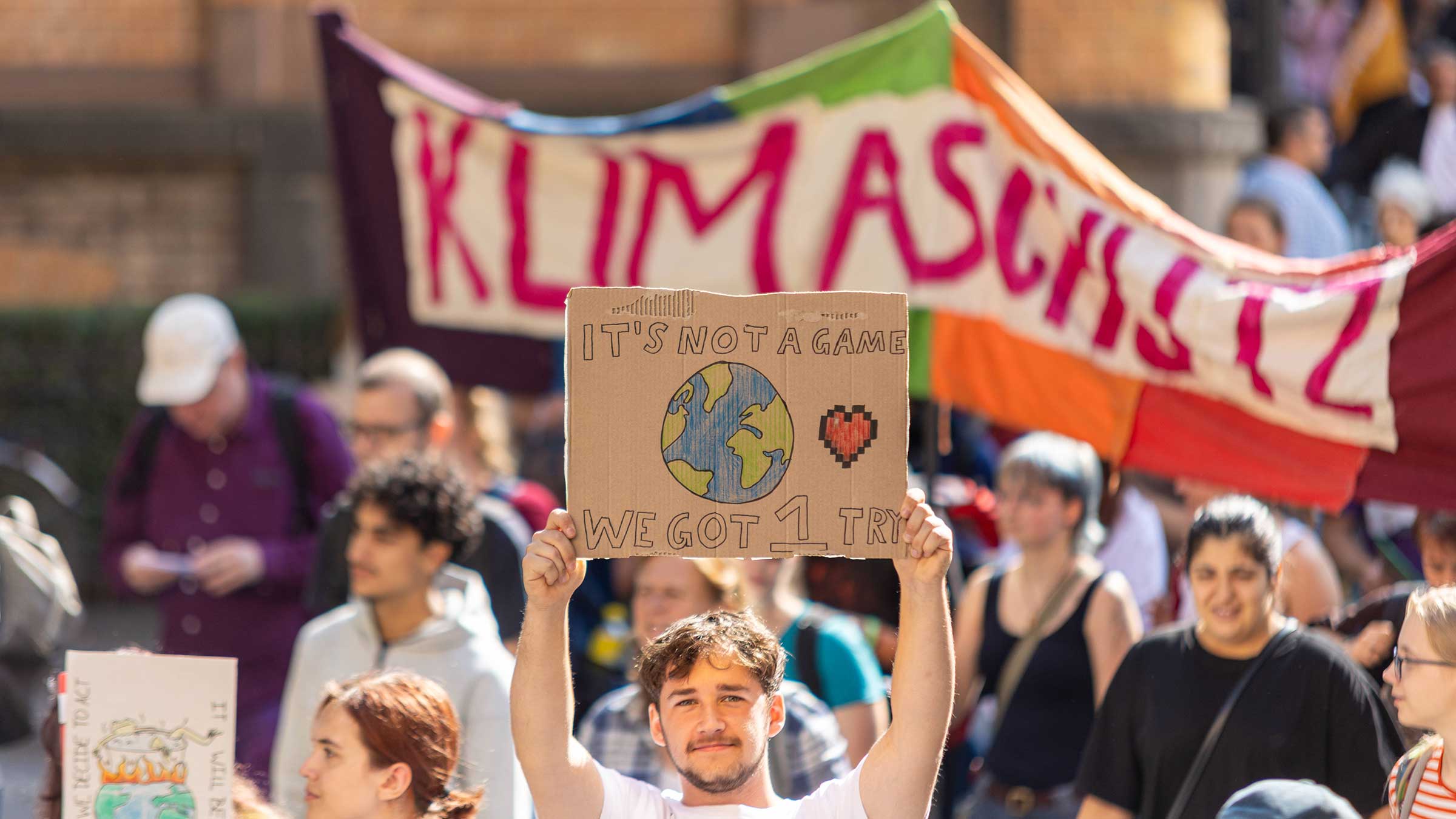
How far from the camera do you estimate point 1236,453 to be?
5375 mm

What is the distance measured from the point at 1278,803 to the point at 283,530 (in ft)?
12.4

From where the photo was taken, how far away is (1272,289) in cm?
520

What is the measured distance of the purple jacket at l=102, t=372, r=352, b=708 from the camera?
587 centimetres

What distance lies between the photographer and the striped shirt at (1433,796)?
12.0 feet

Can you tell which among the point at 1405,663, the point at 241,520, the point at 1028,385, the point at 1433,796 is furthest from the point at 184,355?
the point at 1433,796

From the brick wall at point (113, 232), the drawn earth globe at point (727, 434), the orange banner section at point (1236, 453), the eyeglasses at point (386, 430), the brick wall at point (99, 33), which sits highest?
the brick wall at point (99, 33)

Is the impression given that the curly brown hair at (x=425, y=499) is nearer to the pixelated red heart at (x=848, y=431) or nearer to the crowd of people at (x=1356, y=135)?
the pixelated red heart at (x=848, y=431)

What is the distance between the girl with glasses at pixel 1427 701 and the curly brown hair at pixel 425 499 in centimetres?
234

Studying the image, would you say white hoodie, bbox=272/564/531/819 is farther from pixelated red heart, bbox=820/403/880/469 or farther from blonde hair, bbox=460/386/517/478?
blonde hair, bbox=460/386/517/478

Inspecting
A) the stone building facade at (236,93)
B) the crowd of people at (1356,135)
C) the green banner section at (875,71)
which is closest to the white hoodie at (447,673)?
the green banner section at (875,71)

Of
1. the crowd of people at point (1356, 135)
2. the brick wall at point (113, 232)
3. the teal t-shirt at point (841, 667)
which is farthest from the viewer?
the brick wall at point (113, 232)

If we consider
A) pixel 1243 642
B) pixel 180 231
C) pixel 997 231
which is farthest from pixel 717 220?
pixel 180 231

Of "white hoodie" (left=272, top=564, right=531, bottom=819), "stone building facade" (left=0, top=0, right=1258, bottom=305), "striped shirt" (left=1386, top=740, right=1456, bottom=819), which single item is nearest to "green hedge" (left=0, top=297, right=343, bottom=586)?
"stone building facade" (left=0, top=0, right=1258, bottom=305)

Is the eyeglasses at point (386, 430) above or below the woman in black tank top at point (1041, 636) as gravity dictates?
above
